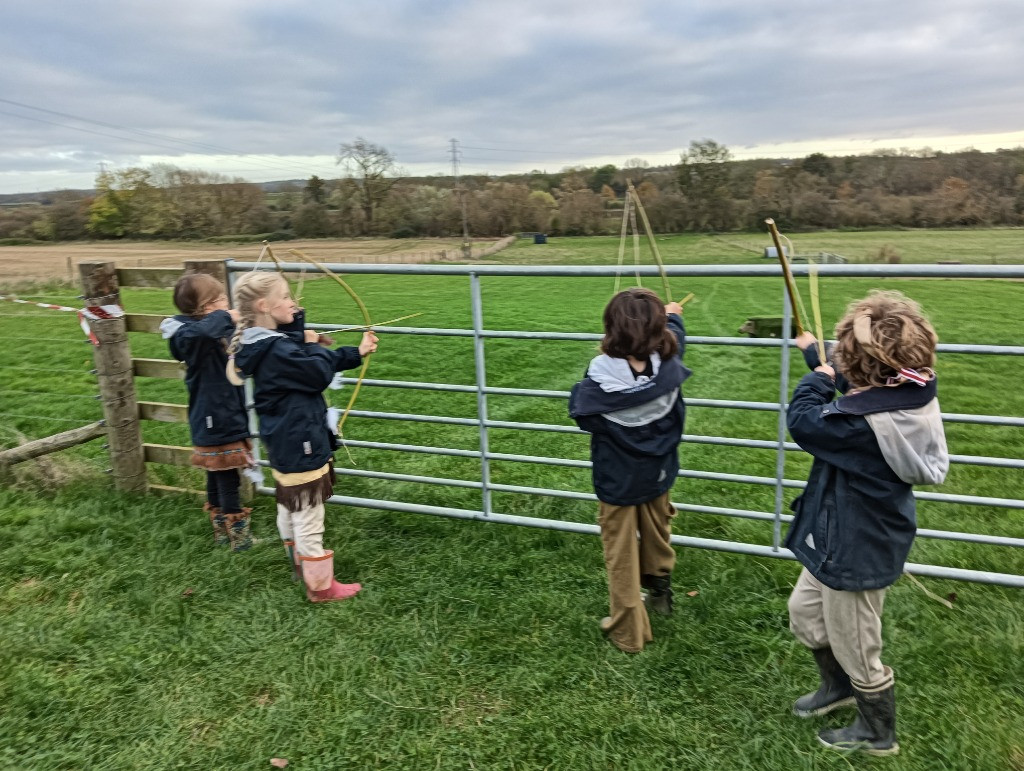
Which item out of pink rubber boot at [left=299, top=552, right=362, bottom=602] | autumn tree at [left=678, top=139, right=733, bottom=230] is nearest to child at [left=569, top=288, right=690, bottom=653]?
pink rubber boot at [left=299, top=552, right=362, bottom=602]

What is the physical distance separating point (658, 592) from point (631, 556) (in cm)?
41

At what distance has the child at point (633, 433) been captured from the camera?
8.92ft

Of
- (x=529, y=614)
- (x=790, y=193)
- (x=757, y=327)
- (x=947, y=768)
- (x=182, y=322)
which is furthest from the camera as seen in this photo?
(x=790, y=193)

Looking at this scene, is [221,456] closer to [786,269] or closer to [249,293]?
[249,293]

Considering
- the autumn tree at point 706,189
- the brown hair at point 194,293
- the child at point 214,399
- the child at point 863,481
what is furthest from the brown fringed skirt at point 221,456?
the autumn tree at point 706,189

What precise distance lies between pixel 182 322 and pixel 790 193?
27.0m

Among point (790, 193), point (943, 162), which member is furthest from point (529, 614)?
point (943, 162)

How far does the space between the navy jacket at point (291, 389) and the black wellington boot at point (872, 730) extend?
Answer: 2591mm

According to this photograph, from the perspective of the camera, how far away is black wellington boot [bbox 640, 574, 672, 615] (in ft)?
10.5

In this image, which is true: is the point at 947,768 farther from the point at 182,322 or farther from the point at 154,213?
the point at 154,213

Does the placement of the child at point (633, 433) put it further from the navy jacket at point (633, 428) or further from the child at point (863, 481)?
the child at point (863, 481)

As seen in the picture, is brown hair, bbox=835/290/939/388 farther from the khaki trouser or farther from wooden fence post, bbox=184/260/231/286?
wooden fence post, bbox=184/260/231/286

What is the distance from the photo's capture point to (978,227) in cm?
2856

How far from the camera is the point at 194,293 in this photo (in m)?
3.92
